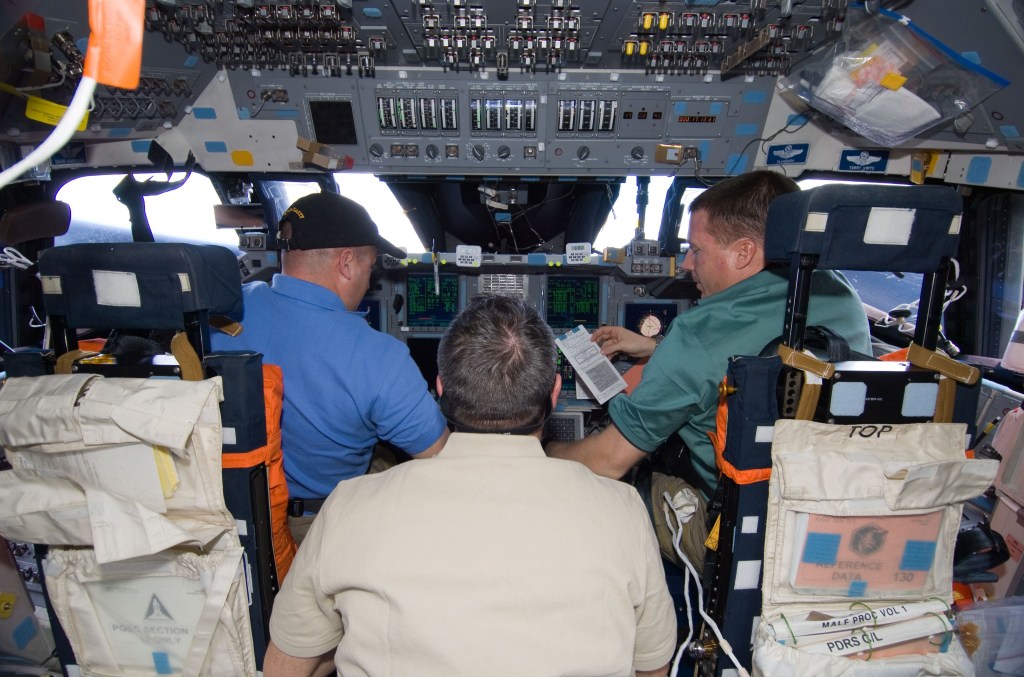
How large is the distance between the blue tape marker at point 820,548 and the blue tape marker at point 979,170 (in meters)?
2.54

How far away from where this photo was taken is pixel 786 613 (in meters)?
1.27

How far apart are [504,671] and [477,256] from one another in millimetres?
2477

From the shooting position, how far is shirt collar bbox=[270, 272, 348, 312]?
176cm

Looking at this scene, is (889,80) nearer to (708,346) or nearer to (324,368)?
(708,346)

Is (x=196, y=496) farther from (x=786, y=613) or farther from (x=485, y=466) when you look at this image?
(x=786, y=613)

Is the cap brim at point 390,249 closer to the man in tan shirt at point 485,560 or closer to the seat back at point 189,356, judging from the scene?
the seat back at point 189,356

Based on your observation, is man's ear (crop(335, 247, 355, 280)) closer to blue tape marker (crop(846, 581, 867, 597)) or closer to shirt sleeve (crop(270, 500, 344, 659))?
shirt sleeve (crop(270, 500, 344, 659))

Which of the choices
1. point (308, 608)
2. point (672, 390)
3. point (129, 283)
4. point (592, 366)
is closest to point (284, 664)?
point (308, 608)

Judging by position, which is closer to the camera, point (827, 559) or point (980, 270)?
point (827, 559)

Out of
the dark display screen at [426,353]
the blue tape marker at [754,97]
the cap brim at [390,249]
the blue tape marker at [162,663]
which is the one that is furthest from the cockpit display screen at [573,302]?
the blue tape marker at [162,663]

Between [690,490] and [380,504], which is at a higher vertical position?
[380,504]

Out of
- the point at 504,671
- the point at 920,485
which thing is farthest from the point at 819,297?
the point at 504,671

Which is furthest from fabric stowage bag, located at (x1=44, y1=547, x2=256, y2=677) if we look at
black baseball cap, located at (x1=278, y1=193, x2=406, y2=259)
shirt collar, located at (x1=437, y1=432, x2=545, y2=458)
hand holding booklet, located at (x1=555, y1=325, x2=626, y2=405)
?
hand holding booklet, located at (x1=555, y1=325, x2=626, y2=405)

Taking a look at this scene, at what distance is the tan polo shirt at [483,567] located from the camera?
0.88 m
